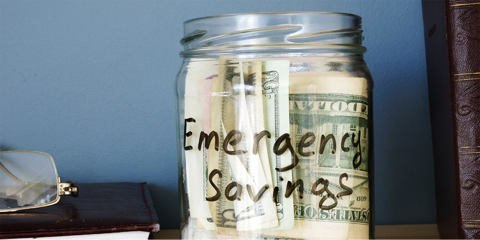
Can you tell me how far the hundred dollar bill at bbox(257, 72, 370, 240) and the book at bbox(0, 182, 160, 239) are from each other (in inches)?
6.5

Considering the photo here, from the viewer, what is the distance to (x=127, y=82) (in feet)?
2.43

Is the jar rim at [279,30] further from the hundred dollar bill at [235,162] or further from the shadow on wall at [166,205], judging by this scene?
the shadow on wall at [166,205]

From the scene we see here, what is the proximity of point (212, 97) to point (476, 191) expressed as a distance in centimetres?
37

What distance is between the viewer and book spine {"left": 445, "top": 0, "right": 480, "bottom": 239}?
53 centimetres

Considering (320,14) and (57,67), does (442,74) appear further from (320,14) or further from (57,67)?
(57,67)

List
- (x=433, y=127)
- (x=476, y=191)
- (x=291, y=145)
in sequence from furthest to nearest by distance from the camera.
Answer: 1. (x=433, y=127)
2. (x=476, y=191)
3. (x=291, y=145)

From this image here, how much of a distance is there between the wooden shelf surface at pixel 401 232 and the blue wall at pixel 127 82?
76 mm

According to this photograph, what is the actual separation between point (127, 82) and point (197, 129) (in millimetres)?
343

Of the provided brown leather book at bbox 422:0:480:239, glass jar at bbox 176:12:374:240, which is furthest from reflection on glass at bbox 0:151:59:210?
brown leather book at bbox 422:0:480:239

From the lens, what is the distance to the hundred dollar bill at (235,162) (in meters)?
0.41

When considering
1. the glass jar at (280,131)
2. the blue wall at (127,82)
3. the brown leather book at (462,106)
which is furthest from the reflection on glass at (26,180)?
the brown leather book at (462,106)

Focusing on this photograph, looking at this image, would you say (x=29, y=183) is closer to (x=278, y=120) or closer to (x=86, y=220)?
(x=86, y=220)

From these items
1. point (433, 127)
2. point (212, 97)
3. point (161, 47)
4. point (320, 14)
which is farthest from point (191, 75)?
point (433, 127)

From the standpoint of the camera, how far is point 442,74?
0.59 m
